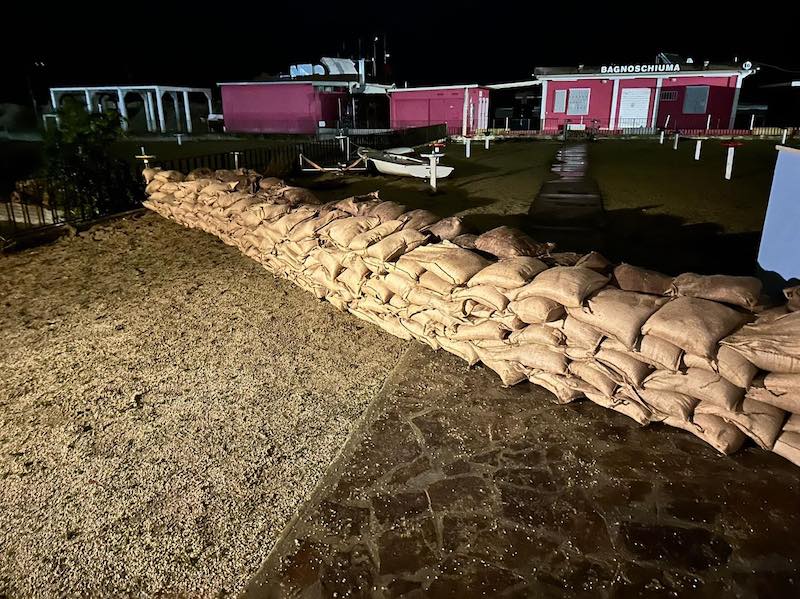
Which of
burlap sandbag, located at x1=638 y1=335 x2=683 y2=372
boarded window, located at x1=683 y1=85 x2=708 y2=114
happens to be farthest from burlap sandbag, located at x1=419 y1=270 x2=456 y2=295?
boarded window, located at x1=683 y1=85 x2=708 y2=114

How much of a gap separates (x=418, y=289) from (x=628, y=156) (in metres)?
16.8

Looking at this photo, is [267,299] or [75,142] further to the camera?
[75,142]

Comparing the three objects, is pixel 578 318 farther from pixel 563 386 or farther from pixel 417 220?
pixel 417 220

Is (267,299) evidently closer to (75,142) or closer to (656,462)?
(656,462)

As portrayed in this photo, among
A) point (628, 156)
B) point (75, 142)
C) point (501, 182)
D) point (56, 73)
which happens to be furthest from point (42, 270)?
point (56, 73)

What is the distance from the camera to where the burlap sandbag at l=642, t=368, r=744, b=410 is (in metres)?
3.05

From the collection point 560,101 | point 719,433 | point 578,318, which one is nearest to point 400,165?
point 578,318

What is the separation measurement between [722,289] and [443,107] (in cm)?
2914

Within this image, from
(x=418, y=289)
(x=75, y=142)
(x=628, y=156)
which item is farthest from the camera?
(x=628, y=156)

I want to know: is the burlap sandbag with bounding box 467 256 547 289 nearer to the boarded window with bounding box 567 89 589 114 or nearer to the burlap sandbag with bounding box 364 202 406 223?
the burlap sandbag with bounding box 364 202 406 223

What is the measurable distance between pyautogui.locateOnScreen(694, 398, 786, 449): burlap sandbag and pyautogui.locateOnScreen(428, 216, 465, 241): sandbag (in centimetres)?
249

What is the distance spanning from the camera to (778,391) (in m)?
2.92

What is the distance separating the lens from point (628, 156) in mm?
18547

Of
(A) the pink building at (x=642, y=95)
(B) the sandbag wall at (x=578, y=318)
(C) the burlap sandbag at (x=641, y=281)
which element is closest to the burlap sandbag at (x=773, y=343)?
(B) the sandbag wall at (x=578, y=318)
